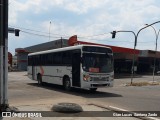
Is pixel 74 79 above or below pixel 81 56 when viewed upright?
below

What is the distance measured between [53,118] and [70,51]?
11.7 meters

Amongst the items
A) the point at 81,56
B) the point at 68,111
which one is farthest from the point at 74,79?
the point at 68,111

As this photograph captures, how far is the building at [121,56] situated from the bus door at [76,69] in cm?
2771

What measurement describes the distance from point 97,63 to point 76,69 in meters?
1.35

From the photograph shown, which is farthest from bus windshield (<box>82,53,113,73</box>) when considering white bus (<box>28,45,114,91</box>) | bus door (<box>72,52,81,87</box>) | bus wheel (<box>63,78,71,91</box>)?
bus wheel (<box>63,78,71,91</box>)

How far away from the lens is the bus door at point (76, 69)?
21.2m

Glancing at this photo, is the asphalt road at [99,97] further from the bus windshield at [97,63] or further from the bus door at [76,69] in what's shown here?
the bus windshield at [97,63]

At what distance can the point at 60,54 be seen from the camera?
23938 millimetres

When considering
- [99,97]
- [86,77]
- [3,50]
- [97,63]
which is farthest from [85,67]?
[3,50]

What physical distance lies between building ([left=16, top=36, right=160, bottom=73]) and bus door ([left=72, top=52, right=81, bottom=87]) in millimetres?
27707

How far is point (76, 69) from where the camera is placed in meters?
21.4

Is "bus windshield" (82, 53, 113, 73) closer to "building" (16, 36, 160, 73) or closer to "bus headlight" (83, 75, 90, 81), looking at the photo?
"bus headlight" (83, 75, 90, 81)

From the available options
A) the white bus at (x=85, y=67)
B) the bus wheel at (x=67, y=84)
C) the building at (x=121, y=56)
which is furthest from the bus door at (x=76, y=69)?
the building at (x=121, y=56)

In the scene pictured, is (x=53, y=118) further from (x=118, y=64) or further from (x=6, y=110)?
(x=118, y=64)
